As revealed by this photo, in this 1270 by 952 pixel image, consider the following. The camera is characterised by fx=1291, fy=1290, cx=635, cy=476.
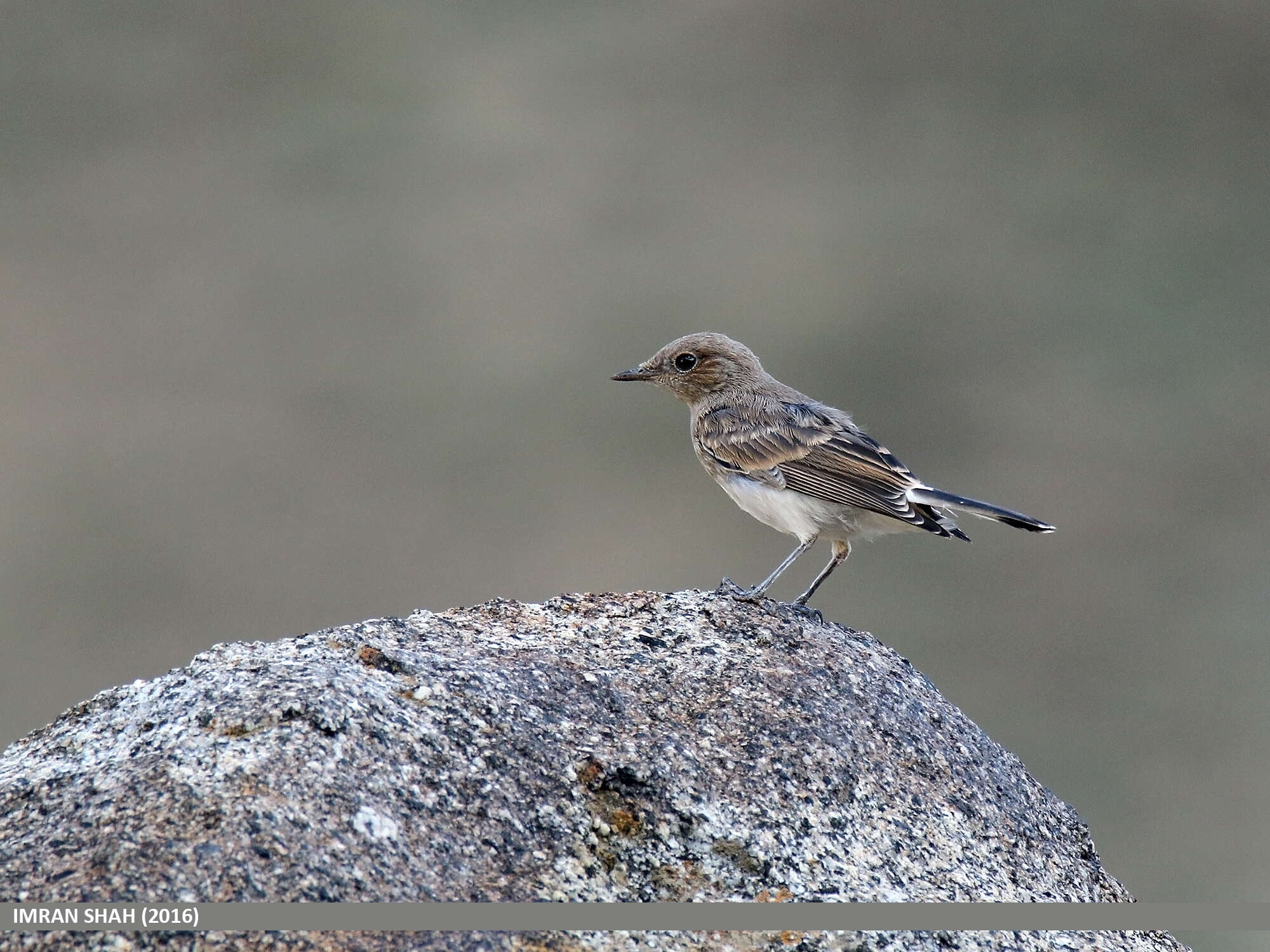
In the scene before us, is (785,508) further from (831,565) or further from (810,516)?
(831,565)

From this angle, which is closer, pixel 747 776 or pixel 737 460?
pixel 747 776

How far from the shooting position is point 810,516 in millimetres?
6355

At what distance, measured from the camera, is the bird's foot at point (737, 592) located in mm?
4984

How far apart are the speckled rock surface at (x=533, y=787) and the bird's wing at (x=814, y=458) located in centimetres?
171

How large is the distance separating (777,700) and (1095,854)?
1.33 m

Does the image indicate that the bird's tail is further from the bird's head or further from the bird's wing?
the bird's head

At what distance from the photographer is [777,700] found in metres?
4.09

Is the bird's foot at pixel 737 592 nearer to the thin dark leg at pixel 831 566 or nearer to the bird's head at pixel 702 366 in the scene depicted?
the thin dark leg at pixel 831 566

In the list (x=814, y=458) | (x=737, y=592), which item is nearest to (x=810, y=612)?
(x=737, y=592)

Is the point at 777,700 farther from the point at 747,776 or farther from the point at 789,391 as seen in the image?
the point at 789,391

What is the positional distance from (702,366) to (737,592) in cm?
230

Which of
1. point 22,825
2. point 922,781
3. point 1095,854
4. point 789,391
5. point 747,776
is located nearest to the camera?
point 22,825

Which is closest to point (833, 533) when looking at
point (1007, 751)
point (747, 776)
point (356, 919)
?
point (1007, 751)

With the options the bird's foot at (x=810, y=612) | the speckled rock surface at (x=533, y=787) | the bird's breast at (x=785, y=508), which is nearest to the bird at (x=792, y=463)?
the bird's breast at (x=785, y=508)
